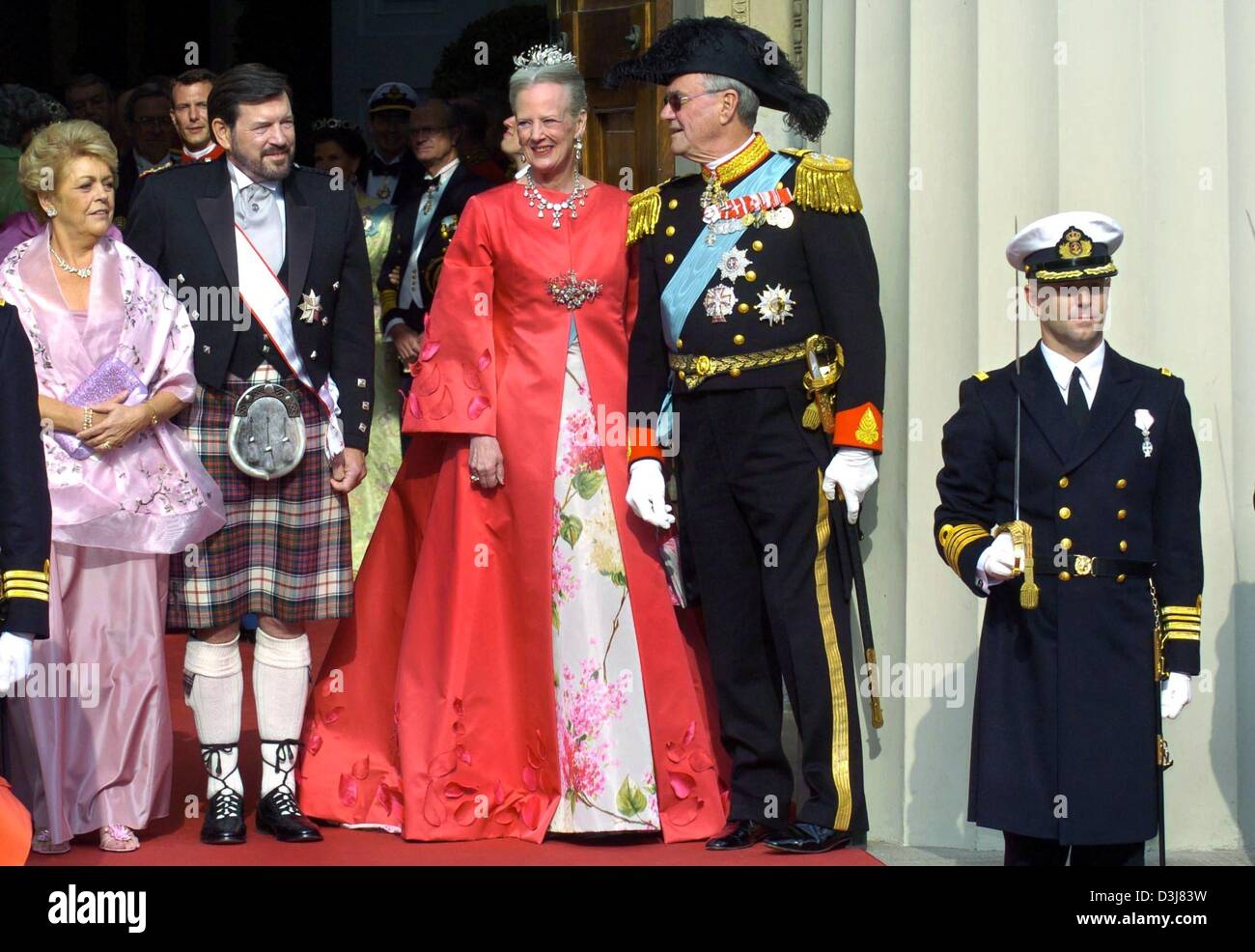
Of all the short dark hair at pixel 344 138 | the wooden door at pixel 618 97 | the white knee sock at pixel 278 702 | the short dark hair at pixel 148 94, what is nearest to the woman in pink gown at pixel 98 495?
the white knee sock at pixel 278 702

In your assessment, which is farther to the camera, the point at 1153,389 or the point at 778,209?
the point at 778,209

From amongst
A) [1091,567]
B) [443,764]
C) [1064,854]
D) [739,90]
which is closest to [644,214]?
[739,90]

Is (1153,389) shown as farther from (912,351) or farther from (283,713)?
(283,713)

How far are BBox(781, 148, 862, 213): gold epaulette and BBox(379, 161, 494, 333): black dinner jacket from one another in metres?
2.26

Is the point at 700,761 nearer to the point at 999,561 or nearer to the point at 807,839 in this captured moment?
the point at 807,839

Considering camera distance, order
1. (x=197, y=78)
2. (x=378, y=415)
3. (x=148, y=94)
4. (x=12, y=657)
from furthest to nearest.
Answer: (x=378, y=415) → (x=148, y=94) → (x=197, y=78) → (x=12, y=657)

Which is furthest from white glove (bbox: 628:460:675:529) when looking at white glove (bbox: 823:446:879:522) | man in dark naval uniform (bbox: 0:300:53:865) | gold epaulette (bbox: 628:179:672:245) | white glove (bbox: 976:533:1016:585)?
man in dark naval uniform (bbox: 0:300:53:865)

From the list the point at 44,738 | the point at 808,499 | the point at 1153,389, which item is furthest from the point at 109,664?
the point at 1153,389

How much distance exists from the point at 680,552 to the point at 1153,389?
4.99ft

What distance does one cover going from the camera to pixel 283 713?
5.90 metres

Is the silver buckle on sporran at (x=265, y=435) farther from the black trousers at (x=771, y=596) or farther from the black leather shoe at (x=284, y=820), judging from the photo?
the black trousers at (x=771, y=596)

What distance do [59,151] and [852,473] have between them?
7.08 ft

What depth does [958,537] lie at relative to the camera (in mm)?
4730

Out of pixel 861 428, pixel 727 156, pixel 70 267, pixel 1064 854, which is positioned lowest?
pixel 1064 854
